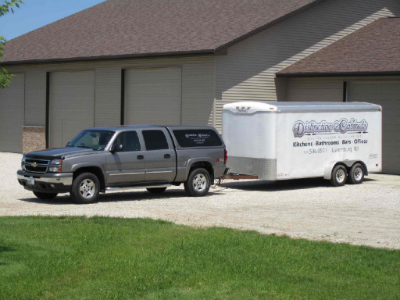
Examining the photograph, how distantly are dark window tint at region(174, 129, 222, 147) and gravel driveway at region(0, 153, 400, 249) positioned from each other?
140 centimetres

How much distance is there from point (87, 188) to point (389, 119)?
1251 cm

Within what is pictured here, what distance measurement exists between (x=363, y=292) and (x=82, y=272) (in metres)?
3.40

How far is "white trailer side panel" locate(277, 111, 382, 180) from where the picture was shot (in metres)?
18.3

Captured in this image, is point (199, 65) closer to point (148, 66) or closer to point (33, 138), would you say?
point (148, 66)

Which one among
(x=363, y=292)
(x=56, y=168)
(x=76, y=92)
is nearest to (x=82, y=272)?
(x=363, y=292)

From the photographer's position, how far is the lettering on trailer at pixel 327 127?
1855 cm

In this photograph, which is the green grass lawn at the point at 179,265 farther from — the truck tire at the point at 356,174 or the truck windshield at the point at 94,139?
the truck tire at the point at 356,174

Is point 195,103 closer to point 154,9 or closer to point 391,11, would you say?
point 154,9

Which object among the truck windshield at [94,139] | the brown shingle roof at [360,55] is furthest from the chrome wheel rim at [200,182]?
the brown shingle roof at [360,55]

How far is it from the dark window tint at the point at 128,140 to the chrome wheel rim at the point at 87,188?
1.22 meters

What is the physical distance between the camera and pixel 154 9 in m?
31.1

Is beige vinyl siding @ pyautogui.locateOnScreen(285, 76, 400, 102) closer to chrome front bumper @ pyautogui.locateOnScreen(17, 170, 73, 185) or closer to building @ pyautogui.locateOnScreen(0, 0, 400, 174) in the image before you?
building @ pyautogui.locateOnScreen(0, 0, 400, 174)

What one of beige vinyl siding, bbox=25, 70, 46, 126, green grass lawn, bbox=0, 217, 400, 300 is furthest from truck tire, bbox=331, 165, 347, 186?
beige vinyl siding, bbox=25, 70, 46, 126

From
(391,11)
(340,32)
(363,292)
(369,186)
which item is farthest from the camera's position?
(391,11)
